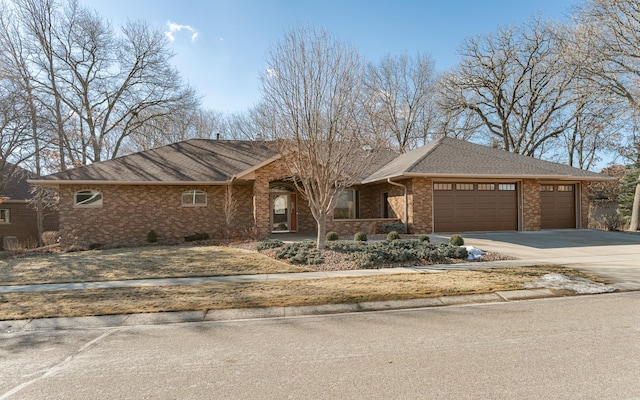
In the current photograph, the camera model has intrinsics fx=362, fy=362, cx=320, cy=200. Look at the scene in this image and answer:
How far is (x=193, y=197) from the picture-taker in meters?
18.2

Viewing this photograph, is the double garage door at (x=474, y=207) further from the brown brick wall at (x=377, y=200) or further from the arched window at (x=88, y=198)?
the arched window at (x=88, y=198)

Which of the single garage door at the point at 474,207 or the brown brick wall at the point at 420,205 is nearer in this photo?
the brown brick wall at the point at 420,205

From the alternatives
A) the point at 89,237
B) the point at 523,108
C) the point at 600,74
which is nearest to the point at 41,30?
the point at 89,237

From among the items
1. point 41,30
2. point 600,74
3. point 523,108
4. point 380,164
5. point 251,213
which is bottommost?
point 251,213

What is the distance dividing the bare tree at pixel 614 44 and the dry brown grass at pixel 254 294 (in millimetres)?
15371

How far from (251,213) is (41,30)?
786 inches

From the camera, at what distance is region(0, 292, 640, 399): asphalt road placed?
130 inches

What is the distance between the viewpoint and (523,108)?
3253 centimetres

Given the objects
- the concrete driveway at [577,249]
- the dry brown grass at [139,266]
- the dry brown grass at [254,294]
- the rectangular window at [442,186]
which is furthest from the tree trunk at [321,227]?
the rectangular window at [442,186]

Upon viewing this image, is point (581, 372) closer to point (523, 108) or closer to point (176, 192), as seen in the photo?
point (176, 192)

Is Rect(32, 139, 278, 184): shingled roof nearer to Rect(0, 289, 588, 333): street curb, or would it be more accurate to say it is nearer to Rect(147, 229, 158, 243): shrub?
Rect(147, 229, 158, 243): shrub

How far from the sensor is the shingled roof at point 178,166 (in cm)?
1716

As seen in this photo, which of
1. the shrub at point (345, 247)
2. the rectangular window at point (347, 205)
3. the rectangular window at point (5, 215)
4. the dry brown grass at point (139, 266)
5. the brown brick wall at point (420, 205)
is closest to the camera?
the dry brown grass at point (139, 266)

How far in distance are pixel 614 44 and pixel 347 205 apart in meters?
15.4
